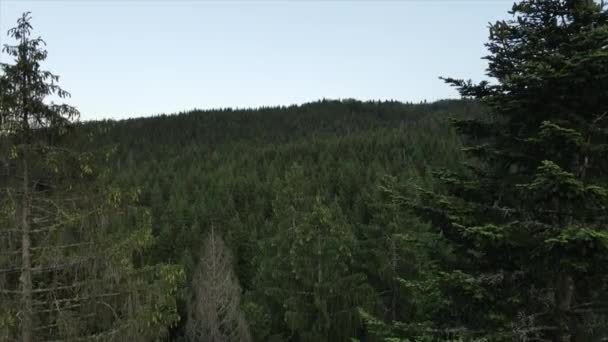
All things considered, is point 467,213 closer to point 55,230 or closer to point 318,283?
point 55,230

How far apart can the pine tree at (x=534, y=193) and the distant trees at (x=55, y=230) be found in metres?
5.17

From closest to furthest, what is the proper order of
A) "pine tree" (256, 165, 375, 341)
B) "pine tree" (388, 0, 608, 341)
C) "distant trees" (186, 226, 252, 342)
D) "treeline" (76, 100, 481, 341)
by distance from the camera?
"pine tree" (388, 0, 608, 341)
"pine tree" (256, 165, 375, 341)
"treeline" (76, 100, 481, 341)
"distant trees" (186, 226, 252, 342)

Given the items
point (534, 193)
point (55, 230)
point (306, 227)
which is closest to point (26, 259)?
point (55, 230)

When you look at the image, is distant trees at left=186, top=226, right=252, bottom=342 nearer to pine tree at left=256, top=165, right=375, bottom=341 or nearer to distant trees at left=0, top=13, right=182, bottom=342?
pine tree at left=256, top=165, right=375, bottom=341

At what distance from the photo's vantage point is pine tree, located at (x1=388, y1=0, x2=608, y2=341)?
24.3 feet

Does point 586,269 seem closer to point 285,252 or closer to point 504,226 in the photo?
point 504,226

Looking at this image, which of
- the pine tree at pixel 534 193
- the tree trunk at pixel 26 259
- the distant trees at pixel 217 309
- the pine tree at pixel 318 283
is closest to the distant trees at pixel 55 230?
the tree trunk at pixel 26 259

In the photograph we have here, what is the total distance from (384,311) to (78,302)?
17355 millimetres

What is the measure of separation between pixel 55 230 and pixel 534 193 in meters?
7.65

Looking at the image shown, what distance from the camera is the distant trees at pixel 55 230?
876cm

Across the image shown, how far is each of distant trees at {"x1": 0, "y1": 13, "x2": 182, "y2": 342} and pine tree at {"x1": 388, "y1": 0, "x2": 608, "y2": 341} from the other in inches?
203

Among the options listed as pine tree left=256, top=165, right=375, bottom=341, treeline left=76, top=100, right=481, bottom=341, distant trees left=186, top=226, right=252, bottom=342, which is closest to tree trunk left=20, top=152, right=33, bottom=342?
treeline left=76, top=100, right=481, bottom=341

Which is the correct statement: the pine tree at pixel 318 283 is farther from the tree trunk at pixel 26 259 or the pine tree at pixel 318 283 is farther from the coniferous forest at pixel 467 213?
the tree trunk at pixel 26 259

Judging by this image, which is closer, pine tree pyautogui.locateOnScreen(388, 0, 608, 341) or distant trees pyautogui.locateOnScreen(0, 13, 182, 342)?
pine tree pyautogui.locateOnScreen(388, 0, 608, 341)
